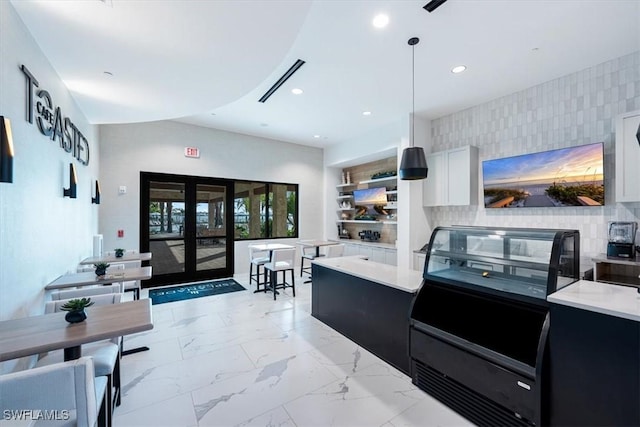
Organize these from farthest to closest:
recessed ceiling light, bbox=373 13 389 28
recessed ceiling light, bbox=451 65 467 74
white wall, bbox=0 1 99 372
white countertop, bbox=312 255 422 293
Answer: recessed ceiling light, bbox=451 65 467 74 < recessed ceiling light, bbox=373 13 389 28 < white countertop, bbox=312 255 422 293 < white wall, bbox=0 1 99 372

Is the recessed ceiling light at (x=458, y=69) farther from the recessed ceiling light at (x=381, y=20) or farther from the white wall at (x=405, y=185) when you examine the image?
the white wall at (x=405, y=185)

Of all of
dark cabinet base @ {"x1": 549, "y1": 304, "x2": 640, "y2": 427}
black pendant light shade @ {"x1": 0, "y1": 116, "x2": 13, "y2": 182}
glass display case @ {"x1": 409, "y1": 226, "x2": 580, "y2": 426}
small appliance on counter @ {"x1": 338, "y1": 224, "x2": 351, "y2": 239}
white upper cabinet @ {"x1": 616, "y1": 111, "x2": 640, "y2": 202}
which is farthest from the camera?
small appliance on counter @ {"x1": 338, "y1": 224, "x2": 351, "y2": 239}

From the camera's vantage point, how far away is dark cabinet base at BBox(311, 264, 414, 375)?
2.58 meters

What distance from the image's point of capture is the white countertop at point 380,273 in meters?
2.58

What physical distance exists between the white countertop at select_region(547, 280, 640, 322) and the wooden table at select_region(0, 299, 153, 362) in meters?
2.59

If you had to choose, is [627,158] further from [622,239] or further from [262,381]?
[262,381]

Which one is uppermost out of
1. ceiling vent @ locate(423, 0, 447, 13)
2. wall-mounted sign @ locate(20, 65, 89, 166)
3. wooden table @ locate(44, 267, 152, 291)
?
ceiling vent @ locate(423, 0, 447, 13)

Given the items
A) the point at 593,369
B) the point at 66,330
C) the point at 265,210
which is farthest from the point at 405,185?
the point at 66,330

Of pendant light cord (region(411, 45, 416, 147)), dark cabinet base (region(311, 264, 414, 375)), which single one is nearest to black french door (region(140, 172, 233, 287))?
dark cabinet base (region(311, 264, 414, 375))

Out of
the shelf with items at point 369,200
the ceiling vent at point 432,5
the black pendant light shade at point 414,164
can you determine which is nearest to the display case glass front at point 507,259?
the black pendant light shade at point 414,164

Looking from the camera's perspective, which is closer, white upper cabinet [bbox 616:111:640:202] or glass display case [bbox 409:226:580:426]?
glass display case [bbox 409:226:580:426]

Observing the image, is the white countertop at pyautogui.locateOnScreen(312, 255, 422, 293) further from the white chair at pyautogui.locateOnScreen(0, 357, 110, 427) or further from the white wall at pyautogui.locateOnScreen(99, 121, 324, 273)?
the white wall at pyautogui.locateOnScreen(99, 121, 324, 273)

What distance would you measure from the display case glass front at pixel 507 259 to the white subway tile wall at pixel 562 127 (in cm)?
221

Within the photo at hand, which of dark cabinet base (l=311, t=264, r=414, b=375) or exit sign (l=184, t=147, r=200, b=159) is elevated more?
exit sign (l=184, t=147, r=200, b=159)
